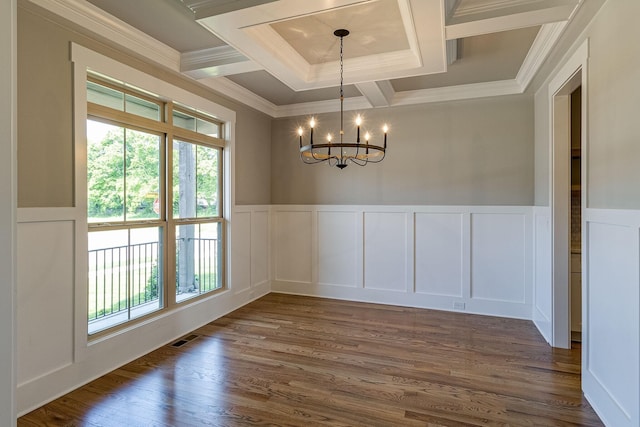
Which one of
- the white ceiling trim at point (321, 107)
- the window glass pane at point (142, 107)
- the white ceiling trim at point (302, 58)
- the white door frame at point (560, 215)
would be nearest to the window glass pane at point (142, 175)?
the window glass pane at point (142, 107)

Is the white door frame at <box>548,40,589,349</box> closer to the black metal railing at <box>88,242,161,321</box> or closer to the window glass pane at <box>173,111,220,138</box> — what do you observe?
the window glass pane at <box>173,111,220,138</box>

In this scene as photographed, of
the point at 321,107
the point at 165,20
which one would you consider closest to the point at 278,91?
the point at 321,107

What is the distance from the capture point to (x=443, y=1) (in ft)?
7.02

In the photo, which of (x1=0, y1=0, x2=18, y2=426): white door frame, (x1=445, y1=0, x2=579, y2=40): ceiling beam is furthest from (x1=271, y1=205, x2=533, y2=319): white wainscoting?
(x1=0, y1=0, x2=18, y2=426): white door frame

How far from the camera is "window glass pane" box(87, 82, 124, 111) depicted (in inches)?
110

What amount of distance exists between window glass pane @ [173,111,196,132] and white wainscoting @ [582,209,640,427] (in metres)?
3.81

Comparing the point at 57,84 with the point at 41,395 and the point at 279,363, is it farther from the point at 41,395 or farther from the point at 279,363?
the point at 279,363

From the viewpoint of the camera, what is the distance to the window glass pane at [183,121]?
144 inches

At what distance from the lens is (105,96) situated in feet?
9.53

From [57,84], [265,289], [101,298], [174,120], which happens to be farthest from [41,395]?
[265,289]

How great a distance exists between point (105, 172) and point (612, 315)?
3.87 meters

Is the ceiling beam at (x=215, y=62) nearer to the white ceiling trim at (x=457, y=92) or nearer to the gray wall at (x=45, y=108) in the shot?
the gray wall at (x=45, y=108)

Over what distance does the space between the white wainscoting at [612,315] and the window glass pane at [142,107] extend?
3786 millimetres

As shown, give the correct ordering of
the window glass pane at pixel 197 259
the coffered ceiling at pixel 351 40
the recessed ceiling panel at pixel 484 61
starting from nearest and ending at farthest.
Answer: the coffered ceiling at pixel 351 40
the recessed ceiling panel at pixel 484 61
the window glass pane at pixel 197 259
